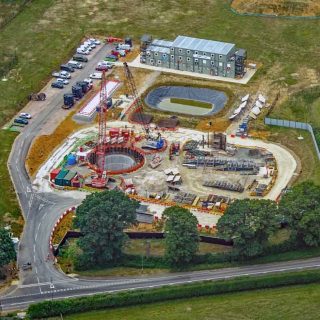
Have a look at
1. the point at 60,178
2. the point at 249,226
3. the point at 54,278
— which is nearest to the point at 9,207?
the point at 60,178

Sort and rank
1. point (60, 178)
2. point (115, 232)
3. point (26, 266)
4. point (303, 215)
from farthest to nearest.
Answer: point (60, 178) < point (26, 266) < point (303, 215) < point (115, 232)

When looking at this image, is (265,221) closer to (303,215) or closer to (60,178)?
(303,215)

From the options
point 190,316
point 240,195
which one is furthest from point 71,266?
point 240,195

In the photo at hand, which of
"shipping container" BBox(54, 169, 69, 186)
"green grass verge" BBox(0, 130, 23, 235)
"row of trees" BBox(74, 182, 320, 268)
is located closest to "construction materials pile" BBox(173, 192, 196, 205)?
"row of trees" BBox(74, 182, 320, 268)

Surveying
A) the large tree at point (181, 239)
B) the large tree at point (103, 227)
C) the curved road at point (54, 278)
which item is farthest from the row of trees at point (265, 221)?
the large tree at point (103, 227)

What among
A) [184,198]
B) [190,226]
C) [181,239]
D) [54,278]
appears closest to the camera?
[181,239]

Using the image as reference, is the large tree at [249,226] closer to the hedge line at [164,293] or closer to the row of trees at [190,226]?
the row of trees at [190,226]

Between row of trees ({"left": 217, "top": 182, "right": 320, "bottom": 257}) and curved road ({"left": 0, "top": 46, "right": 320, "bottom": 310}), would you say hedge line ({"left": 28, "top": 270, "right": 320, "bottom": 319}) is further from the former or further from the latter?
row of trees ({"left": 217, "top": 182, "right": 320, "bottom": 257})
